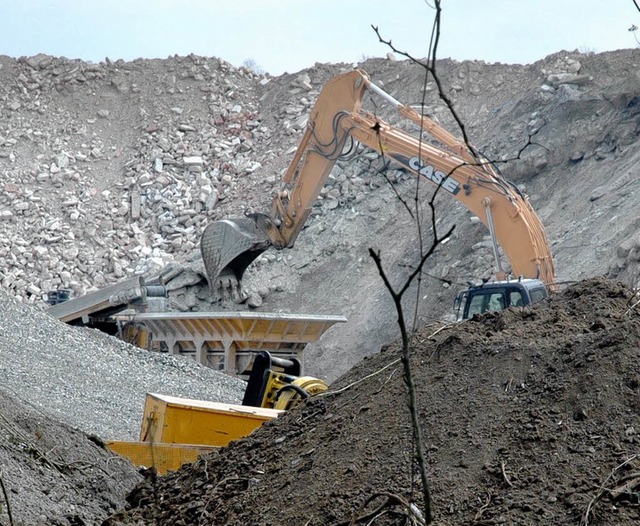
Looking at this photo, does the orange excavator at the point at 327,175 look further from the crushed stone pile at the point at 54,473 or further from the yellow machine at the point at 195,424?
the crushed stone pile at the point at 54,473

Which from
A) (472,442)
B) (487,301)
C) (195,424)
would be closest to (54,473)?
(195,424)

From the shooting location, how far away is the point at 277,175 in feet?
97.3

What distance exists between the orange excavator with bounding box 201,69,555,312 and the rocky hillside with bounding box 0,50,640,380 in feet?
5.57

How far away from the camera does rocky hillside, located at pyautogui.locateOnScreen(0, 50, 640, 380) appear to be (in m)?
21.7

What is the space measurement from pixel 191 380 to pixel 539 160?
Answer: 11.8m

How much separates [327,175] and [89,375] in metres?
5.64

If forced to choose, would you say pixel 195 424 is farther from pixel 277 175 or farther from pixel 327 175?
pixel 277 175

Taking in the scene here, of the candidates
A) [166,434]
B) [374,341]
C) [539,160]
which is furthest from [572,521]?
[539,160]

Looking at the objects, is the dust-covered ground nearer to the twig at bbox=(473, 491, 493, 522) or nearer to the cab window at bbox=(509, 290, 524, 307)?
the twig at bbox=(473, 491, 493, 522)

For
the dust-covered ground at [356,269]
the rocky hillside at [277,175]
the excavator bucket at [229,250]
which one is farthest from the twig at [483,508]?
the excavator bucket at [229,250]

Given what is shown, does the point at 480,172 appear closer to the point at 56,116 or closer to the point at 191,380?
the point at 191,380

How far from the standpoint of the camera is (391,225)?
2578cm

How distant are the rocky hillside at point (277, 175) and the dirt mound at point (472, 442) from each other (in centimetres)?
1086

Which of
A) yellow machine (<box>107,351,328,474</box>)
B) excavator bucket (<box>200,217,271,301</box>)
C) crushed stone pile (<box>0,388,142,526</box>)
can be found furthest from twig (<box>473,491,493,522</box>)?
excavator bucket (<box>200,217,271,301</box>)
